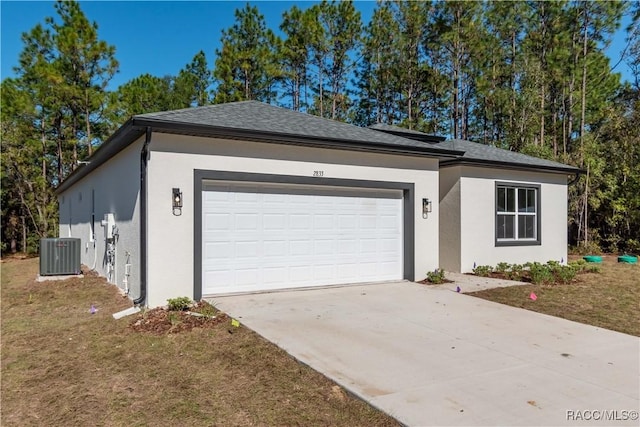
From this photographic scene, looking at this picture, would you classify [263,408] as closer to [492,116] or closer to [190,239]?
[190,239]

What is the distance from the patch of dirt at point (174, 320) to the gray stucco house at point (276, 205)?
1.88ft

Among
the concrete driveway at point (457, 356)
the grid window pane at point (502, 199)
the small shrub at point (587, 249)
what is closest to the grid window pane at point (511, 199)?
the grid window pane at point (502, 199)

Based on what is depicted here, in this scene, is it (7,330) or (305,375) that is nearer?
(305,375)

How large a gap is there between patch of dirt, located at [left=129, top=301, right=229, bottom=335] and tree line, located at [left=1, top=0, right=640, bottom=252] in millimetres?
16356

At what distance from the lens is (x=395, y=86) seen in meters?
24.0

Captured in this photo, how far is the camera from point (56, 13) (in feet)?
64.3

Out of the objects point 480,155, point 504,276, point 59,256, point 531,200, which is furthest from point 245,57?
point 504,276

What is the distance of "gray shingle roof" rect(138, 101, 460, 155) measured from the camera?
7.10 metres

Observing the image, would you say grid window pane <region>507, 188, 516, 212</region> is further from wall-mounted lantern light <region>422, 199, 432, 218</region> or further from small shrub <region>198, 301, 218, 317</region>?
small shrub <region>198, 301, 218, 317</region>

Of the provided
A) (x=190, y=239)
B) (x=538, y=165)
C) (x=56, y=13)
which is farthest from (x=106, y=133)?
(x=538, y=165)

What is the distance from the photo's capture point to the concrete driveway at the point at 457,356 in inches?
129

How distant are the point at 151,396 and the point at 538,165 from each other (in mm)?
11724

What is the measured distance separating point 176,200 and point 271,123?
8.21 ft

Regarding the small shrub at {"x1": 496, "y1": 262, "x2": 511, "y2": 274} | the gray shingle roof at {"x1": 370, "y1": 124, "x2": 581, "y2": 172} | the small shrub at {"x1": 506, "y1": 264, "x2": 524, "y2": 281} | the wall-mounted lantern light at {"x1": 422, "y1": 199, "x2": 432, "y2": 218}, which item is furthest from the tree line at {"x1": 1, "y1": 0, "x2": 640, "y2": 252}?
the wall-mounted lantern light at {"x1": 422, "y1": 199, "x2": 432, "y2": 218}
